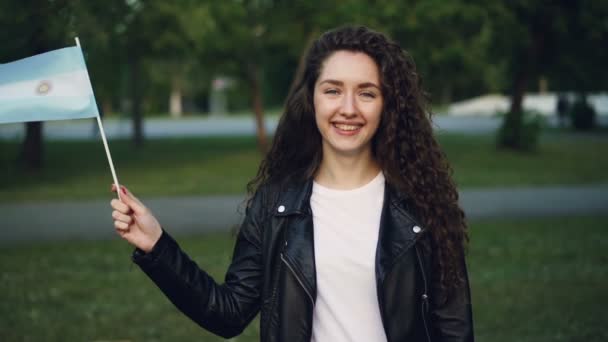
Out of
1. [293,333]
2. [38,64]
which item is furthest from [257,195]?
[38,64]

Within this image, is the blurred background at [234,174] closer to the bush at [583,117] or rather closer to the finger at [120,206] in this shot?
the finger at [120,206]

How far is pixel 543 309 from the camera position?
6.54 m

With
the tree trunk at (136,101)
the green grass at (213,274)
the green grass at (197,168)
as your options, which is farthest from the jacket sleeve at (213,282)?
the tree trunk at (136,101)

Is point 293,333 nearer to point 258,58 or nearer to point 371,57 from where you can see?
point 371,57

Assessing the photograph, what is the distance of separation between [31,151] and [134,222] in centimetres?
1666

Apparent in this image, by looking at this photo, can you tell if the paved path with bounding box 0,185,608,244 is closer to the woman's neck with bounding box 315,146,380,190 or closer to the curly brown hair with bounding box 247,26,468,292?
the curly brown hair with bounding box 247,26,468,292

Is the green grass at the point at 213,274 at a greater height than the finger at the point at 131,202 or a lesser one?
lesser

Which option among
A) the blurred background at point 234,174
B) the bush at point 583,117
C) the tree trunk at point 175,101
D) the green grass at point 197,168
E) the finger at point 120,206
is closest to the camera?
the finger at point 120,206

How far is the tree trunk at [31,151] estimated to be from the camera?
58.9ft

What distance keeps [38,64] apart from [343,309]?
47.6 inches

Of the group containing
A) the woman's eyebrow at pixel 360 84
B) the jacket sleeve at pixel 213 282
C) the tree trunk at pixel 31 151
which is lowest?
the tree trunk at pixel 31 151

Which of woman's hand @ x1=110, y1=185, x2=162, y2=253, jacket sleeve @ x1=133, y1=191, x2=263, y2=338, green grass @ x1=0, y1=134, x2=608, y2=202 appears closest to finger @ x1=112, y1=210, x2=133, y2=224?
woman's hand @ x1=110, y1=185, x2=162, y2=253

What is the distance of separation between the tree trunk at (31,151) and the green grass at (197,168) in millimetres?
252

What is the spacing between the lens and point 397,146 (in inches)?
106
